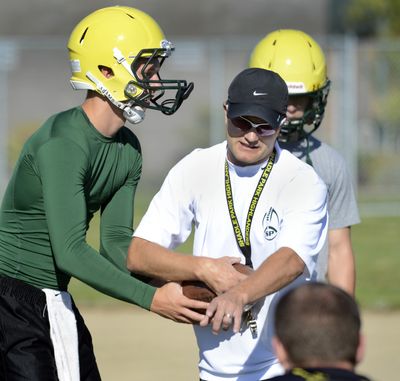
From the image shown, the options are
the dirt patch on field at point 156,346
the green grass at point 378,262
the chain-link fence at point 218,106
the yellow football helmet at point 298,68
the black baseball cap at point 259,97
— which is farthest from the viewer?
the chain-link fence at point 218,106

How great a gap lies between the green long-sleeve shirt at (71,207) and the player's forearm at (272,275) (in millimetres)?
536

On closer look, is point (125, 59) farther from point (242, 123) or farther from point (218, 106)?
point (218, 106)

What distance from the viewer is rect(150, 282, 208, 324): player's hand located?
4711mm

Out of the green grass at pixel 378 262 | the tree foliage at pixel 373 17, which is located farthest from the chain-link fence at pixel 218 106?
the tree foliage at pixel 373 17

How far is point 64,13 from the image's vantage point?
101ft

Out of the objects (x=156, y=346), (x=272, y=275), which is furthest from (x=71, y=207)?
(x=156, y=346)

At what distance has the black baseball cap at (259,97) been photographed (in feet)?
15.4

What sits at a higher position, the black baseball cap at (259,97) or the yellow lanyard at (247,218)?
the black baseball cap at (259,97)

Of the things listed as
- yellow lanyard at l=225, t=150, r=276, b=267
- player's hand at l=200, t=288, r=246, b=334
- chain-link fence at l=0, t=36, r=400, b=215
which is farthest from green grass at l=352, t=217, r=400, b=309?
player's hand at l=200, t=288, r=246, b=334

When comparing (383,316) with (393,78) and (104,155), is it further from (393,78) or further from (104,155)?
(393,78)

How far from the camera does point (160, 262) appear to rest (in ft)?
15.4

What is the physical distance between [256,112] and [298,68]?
1.30 meters

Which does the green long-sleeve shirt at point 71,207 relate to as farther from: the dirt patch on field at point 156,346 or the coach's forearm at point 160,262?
the dirt patch on field at point 156,346

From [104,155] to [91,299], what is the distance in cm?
678
